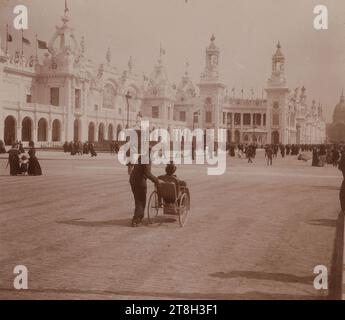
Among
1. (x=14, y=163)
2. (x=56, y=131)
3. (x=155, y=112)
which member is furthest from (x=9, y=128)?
(x=155, y=112)

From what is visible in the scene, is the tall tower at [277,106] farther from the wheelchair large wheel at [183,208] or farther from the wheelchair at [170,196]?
the wheelchair at [170,196]

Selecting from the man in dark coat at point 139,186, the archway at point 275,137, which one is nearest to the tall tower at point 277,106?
the archway at point 275,137

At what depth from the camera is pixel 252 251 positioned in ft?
25.9

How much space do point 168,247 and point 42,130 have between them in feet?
177

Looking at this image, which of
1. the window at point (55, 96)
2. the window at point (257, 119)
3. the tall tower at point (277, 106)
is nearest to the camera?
the window at point (55, 96)

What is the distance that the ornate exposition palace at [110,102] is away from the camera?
191 ft

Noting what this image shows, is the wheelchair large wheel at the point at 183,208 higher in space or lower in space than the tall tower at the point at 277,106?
lower

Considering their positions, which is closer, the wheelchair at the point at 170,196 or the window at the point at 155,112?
the wheelchair at the point at 170,196

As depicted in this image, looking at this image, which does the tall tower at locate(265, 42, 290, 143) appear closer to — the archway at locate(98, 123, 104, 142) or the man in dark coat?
the archway at locate(98, 123, 104, 142)

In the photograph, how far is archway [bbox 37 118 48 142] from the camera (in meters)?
59.3

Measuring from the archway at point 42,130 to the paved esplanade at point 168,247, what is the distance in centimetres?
4621

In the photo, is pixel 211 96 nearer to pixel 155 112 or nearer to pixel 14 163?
pixel 155 112

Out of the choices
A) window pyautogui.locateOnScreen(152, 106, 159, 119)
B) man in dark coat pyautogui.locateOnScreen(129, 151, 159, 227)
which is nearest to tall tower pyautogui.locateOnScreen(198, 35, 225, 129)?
window pyautogui.locateOnScreen(152, 106, 159, 119)
